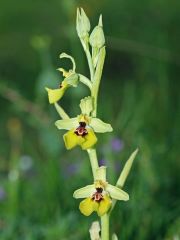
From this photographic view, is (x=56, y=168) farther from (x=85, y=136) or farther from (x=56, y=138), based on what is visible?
(x=85, y=136)

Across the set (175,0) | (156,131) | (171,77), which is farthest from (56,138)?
(175,0)

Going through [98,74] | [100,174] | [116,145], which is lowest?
[100,174]

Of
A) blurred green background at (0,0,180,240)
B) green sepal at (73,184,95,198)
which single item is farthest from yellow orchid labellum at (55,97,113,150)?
blurred green background at (0,0,180,240)

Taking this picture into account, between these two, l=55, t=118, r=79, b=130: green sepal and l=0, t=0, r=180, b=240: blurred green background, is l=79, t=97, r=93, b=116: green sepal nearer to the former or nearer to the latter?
l=55, t=118, r=79, b=130: green sepal

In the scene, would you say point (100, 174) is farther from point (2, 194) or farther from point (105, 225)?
point (2, 194)

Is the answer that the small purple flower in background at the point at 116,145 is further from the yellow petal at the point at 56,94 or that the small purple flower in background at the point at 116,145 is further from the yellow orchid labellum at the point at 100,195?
the yellow petal at the point at 56,94

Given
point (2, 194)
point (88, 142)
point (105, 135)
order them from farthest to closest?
point (105, 135), point (2, 194), point (88, 142)

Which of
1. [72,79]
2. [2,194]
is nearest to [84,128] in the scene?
[72,79]
